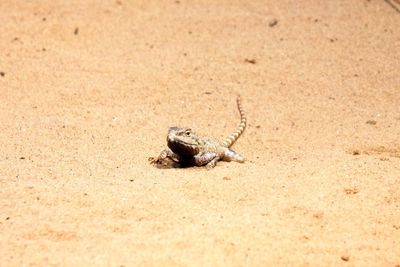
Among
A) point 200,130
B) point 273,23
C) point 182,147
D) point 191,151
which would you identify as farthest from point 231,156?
point 273,23

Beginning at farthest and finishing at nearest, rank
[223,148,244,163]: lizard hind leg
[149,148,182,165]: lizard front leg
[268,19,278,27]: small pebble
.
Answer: [268,19,278,27]: small pebble
[223,148,244,163]: lizard hind leg
[149,148,182,165]: lizard front leg

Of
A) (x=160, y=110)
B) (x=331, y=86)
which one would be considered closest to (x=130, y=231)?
(x=160, y=110)

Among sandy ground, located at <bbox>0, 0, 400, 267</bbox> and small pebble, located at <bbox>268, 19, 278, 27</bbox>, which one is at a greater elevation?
small pebble, located at <bbox>268, 19, 278, 27</bbox>

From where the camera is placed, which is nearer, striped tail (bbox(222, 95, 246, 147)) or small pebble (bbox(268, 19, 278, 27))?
striped tail (bbox(222, 95, 246, 147))

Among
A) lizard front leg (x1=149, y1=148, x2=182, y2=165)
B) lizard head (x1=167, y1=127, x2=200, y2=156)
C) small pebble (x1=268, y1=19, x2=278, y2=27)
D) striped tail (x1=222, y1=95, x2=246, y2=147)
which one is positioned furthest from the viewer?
small pebble (x1=268, y1=19, x2=278, y2=27)

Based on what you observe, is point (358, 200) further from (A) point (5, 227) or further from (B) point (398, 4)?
(B) point (398, 4)

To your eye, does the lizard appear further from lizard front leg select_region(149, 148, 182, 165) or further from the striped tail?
the striped tail

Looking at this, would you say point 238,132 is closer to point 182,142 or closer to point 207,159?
point 207,159

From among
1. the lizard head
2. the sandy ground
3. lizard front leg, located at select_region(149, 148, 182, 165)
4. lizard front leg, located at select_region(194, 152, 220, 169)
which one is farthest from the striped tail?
lizard front leg, located at select_region(149, 148, 182, 165)
